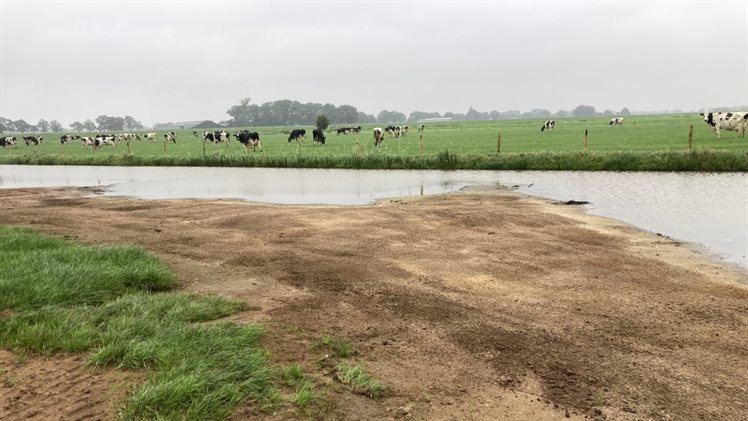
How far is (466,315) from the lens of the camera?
5789 millimetres

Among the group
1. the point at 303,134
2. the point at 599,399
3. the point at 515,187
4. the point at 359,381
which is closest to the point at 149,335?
the point at 359,381

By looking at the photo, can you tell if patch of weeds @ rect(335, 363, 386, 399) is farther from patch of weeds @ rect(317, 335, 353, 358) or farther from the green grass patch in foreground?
the green grass patch in foreground

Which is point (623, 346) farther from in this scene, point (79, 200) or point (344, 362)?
point (79, 200)

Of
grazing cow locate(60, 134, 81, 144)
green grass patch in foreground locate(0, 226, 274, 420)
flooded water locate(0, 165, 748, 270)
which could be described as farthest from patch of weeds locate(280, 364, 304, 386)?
grazing cow locate(60, 134, 81, 144)

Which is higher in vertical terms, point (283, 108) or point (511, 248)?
point (283, 108)

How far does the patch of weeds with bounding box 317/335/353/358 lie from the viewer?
469 cm

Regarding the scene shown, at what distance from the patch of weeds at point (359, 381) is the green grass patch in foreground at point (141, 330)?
600 millimetres

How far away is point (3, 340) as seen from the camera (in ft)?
15.0

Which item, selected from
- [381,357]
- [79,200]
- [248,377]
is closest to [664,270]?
[381,357]

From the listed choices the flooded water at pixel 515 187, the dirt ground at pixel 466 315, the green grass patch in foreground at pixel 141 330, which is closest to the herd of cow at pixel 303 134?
the flooded water at pixel 515 187

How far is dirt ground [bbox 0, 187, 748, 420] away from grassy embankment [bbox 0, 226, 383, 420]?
167mm

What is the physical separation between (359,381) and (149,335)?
2082 millimetres

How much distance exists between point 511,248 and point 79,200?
14590mm

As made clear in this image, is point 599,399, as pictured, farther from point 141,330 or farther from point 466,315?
point 141,330
